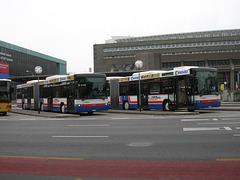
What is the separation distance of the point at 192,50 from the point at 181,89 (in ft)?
284

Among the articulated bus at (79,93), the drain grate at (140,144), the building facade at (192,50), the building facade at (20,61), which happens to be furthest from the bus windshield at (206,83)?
the building facade at (20,61)

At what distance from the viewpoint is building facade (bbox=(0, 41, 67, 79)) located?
9981 cm

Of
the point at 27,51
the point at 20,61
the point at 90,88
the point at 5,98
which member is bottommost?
the point at 5,98

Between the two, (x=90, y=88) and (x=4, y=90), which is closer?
(x=90, y=88)

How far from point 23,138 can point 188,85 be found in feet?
45.4

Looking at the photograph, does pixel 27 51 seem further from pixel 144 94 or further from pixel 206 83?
pixel 206 83

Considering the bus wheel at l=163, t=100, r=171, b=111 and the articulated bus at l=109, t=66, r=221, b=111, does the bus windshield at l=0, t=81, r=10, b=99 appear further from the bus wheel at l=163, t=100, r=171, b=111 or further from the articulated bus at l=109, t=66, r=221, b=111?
the bus wheel at l=163, t=100, r=171, b=111

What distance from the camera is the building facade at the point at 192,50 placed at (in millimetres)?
102375

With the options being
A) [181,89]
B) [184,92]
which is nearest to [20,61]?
[181,89]

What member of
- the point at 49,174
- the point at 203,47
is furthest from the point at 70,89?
the point at 203,47

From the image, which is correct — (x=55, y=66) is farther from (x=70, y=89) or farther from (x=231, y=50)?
(x=70, y=89)

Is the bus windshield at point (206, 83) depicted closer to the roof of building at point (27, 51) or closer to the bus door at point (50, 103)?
Result: the bus door at point (50, 103)

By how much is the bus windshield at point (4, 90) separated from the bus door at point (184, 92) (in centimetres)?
1352

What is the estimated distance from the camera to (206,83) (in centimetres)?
2252
